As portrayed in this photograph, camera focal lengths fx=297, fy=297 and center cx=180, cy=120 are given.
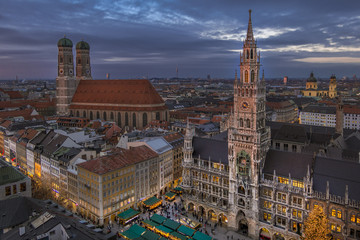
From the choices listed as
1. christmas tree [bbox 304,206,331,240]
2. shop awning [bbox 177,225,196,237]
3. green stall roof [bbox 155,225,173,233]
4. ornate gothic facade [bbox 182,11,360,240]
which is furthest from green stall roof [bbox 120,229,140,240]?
christmas tree [bbox 304,206,331,240]

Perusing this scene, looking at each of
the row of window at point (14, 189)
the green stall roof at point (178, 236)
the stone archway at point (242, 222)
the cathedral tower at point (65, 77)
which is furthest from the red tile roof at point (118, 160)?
the cathedral tower at point (65, 77)

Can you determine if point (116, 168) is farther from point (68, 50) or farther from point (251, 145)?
point (68, 50)

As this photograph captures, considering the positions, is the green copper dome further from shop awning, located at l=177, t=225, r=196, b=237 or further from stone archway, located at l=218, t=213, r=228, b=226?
shop awning, located at l=177, t=225, r=196, b=237

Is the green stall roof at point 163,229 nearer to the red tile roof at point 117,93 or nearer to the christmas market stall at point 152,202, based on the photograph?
the christmas market stall at point 152,202

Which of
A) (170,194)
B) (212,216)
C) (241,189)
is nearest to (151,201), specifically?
(170,194)

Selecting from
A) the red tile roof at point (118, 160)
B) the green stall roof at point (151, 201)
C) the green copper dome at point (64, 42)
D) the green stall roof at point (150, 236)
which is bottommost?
the green stall roof at point (151, 201)

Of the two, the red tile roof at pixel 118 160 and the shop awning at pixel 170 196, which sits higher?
the red tile roof at pixel 118 160

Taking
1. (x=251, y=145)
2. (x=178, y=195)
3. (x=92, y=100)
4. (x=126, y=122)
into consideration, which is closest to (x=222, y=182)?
(x=251, y=145)

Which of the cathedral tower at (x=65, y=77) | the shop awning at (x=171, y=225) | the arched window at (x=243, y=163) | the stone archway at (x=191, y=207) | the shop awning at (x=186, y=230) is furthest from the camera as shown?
the cathedral tower at (x=65, y=77)
